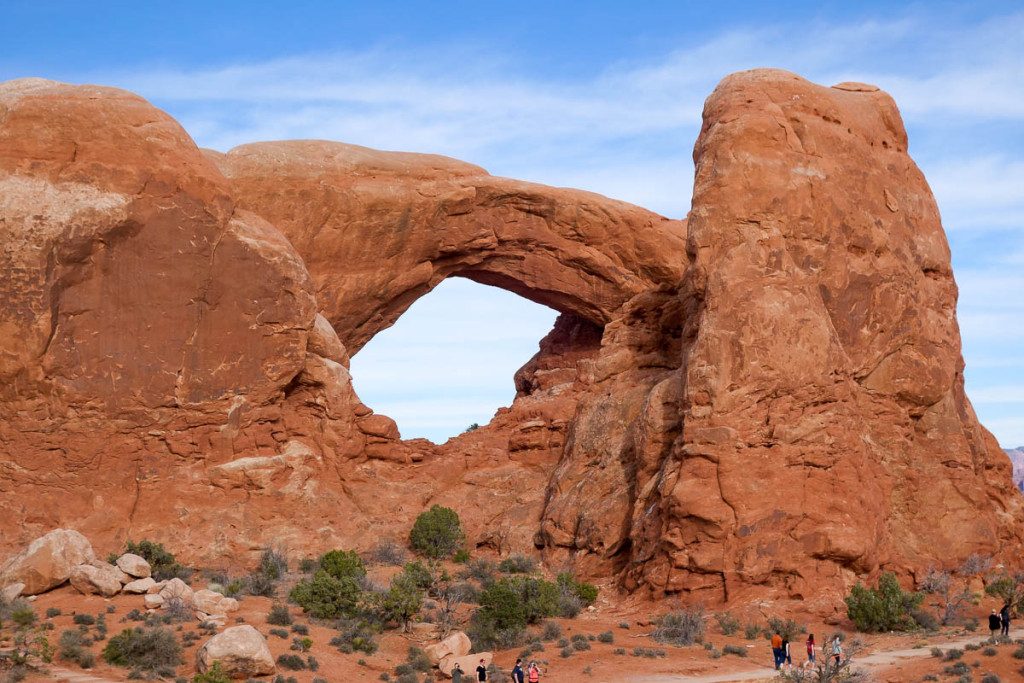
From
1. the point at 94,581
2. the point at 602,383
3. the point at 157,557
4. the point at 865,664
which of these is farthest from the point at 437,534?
the point at 865,664

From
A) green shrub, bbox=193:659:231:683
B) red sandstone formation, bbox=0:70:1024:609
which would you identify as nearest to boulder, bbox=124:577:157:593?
red sandstone formation, bbox=0:70:1024:609

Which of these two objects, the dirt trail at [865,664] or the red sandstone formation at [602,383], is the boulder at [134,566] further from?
the dirt trail at [865,664]

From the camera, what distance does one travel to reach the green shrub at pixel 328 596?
23250 millimetres

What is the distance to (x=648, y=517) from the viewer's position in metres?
25.2

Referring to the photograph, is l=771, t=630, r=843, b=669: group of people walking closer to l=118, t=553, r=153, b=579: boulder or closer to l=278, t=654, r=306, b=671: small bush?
l=278, t=654, r=306, b=671: small bush

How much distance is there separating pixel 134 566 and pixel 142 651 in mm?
4371

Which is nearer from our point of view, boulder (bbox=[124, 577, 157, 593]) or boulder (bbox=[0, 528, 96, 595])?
boulder (bbox=[0, 528, 96, 595])

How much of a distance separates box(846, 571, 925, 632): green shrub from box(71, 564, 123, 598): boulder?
44.1 ft

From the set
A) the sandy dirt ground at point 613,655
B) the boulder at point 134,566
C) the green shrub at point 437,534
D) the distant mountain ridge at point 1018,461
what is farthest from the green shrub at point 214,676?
the distant mountain ridge at point 1018,461

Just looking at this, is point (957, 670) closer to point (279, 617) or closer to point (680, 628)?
point (680, 628)

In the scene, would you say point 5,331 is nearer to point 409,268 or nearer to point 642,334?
point 409,268

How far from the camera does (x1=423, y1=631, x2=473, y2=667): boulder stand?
20906mm

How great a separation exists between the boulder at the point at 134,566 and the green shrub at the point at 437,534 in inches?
283

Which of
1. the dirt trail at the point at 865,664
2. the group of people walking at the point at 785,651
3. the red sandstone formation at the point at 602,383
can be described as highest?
the red sandstone formation at the point at 602,383
